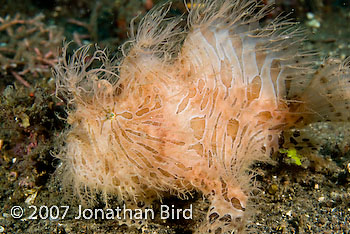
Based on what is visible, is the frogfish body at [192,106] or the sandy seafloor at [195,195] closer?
the frogfish body at [192,106]

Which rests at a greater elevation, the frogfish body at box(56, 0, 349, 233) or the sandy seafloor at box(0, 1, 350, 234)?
the frogfish body at box(56, 0, 349, 233)

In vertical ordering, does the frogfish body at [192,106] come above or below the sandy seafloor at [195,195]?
above

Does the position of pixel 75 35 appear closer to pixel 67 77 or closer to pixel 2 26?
pixel 2 26

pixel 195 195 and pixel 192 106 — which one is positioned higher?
pixel 192 106

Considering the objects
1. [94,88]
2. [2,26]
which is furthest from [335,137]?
[2,26]

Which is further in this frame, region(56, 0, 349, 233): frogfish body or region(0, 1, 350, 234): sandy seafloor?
region(0, 1, 350, 234): sandy seafloor

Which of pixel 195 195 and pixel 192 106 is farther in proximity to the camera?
pixel 195 195

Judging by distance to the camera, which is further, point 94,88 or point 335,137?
point 335,137

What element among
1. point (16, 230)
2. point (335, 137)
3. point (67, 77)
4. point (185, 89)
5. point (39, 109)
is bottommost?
point (16, 230)
